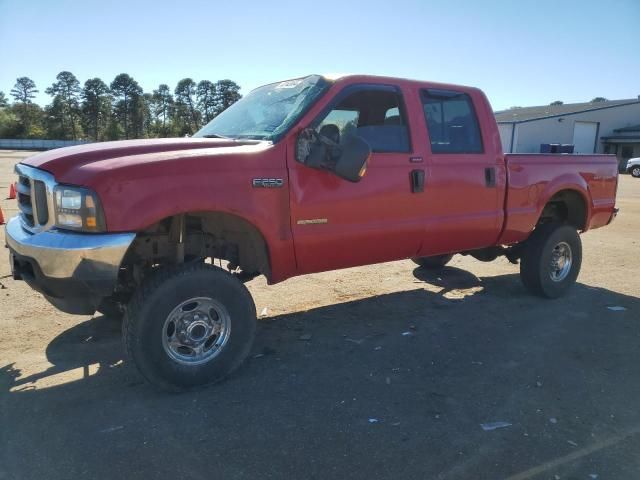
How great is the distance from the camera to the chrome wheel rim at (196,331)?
3.43 metres

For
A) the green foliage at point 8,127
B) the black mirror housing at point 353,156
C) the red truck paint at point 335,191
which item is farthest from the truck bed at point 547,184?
the green foliage at point 8,127

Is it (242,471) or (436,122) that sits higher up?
(436,122)

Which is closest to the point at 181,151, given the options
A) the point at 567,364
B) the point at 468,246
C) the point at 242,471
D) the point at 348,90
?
the point at 348,90

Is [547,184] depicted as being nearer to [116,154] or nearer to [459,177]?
[459,177]

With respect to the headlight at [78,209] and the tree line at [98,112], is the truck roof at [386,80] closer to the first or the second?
the headlight at [78,209]

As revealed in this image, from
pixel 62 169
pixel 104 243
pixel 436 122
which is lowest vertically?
pixel 104 243

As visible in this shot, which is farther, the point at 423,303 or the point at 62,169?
the point at 423,303

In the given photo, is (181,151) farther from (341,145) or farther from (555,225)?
(555,225)

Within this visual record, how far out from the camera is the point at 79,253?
9.74 ft

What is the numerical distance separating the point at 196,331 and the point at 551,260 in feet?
13.9

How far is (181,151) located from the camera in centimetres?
339

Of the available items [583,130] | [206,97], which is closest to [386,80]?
[583,130]

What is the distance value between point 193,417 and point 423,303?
3.13 meters

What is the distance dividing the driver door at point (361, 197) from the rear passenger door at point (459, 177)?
25cm
